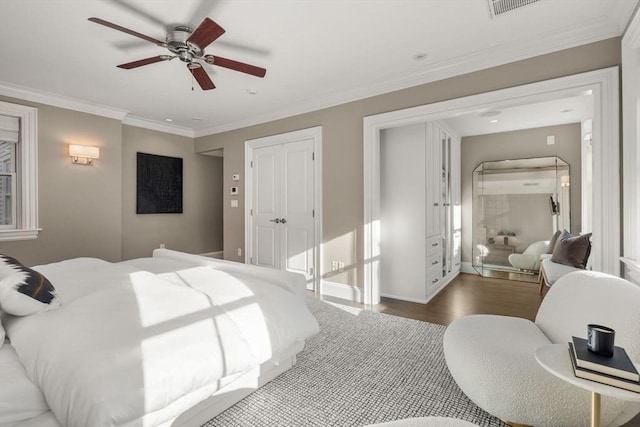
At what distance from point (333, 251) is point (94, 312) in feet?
9.40

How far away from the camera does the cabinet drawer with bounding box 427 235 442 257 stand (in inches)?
151

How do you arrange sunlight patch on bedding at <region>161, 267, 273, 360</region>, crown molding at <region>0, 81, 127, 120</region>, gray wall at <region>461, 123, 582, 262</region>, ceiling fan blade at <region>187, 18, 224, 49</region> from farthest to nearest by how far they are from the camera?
1. gray wall at <region>461, 123, 582, 262</region>
2. crown molding at <region>0, 81, 127, 120</region>
3. ceiling fan blade at <region>187, 18, 224, 49</region>
4. sunlight patch on bedding at <region>161, 267, 273, 360</region>

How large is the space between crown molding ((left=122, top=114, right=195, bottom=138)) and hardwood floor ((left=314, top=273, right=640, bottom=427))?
3937 millimetres

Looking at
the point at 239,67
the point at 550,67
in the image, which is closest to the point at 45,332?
the point at 239,67

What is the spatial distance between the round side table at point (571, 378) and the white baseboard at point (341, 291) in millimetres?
2597

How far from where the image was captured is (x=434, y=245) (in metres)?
4.07

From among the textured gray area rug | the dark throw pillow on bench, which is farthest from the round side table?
the dark throw pillow on bench

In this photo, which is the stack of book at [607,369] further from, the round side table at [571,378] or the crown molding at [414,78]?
the crown molding at [414,78]

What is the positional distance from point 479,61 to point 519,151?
3.02 m

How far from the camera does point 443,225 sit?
4434 mm

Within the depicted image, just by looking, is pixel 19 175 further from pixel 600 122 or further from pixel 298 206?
pixel 600 122

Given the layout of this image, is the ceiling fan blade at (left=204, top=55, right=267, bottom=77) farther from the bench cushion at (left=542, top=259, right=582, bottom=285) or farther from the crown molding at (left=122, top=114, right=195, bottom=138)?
the bench cushion at (left=542, top=259, right=582, bottom=285)

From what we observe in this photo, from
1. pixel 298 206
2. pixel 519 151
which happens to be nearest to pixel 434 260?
pixel 298 206

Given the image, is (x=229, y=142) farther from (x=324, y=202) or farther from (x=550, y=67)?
(x=550, y=67)
